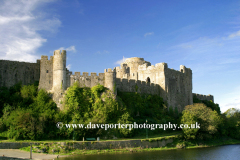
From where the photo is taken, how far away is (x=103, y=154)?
1141 inches

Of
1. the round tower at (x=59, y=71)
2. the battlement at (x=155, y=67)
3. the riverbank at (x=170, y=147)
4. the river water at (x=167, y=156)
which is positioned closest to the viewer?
the river water at (x=167, y=156)

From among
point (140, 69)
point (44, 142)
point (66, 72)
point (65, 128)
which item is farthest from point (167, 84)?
point (44, 142)

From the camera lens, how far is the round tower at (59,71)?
34.8m

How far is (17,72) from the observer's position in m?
35.3

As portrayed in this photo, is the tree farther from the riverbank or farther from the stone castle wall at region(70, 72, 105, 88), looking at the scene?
the stone castle wall at region(70, 72, 105, 88)

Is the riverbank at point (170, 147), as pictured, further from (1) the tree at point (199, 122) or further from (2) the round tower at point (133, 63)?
(2) the round tower at point (133, 63)

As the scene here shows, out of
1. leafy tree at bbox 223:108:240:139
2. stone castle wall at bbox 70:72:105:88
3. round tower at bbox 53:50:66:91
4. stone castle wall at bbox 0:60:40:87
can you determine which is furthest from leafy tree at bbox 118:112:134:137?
leafy tree at bbox 223:108:240:139

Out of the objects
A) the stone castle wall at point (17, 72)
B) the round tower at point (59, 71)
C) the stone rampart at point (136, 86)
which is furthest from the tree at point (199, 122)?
the stone castle wall at point (17, 72)

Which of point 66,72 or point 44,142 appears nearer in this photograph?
point 44,142

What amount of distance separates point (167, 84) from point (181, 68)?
8.26 m

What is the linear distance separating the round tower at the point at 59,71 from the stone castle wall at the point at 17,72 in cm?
310

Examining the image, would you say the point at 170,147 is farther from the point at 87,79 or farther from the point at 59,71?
the point at 59,71

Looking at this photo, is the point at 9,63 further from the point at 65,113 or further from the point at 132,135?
the point at 132,135

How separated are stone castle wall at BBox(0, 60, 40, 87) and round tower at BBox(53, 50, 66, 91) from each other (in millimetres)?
3102
